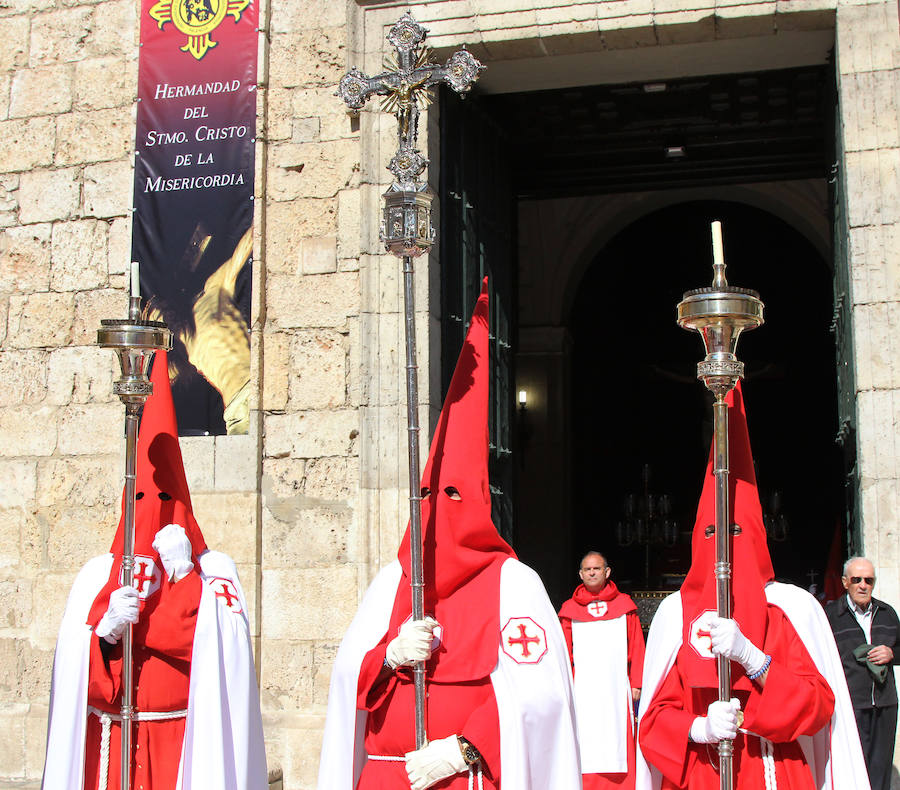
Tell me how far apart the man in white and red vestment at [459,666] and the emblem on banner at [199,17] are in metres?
4.72

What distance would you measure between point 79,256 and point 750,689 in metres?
5.76

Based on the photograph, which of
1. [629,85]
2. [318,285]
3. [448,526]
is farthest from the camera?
[629,85]

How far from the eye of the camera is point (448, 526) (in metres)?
4.36

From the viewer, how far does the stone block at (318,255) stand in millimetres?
7945

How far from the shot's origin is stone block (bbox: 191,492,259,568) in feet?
25.4

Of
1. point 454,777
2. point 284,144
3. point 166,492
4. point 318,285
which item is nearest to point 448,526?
point 454,777

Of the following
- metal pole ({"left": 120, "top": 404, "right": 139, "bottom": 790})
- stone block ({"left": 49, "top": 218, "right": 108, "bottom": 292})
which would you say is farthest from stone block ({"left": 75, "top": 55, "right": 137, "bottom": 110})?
metal pole ({"left": 120, "top": 404, "right": 139, "bottom": 790})

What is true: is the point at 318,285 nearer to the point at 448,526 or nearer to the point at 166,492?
the point at 166,492

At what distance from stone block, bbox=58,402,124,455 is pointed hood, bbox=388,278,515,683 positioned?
4.17 meters

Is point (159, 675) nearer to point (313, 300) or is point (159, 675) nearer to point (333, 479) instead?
point (333, 479)


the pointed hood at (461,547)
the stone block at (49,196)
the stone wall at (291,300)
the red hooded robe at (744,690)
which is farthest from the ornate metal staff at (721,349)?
the stone block at (49,196)

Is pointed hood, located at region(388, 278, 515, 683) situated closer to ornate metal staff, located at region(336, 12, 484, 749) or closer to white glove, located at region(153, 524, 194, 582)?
ornate metal staff, located at region(336, 12, 484, 749)

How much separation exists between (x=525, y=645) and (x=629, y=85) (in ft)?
18.5

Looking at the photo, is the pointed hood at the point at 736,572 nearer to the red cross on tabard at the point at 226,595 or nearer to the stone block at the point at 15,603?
the red cross on tabard at the point at 226,595
